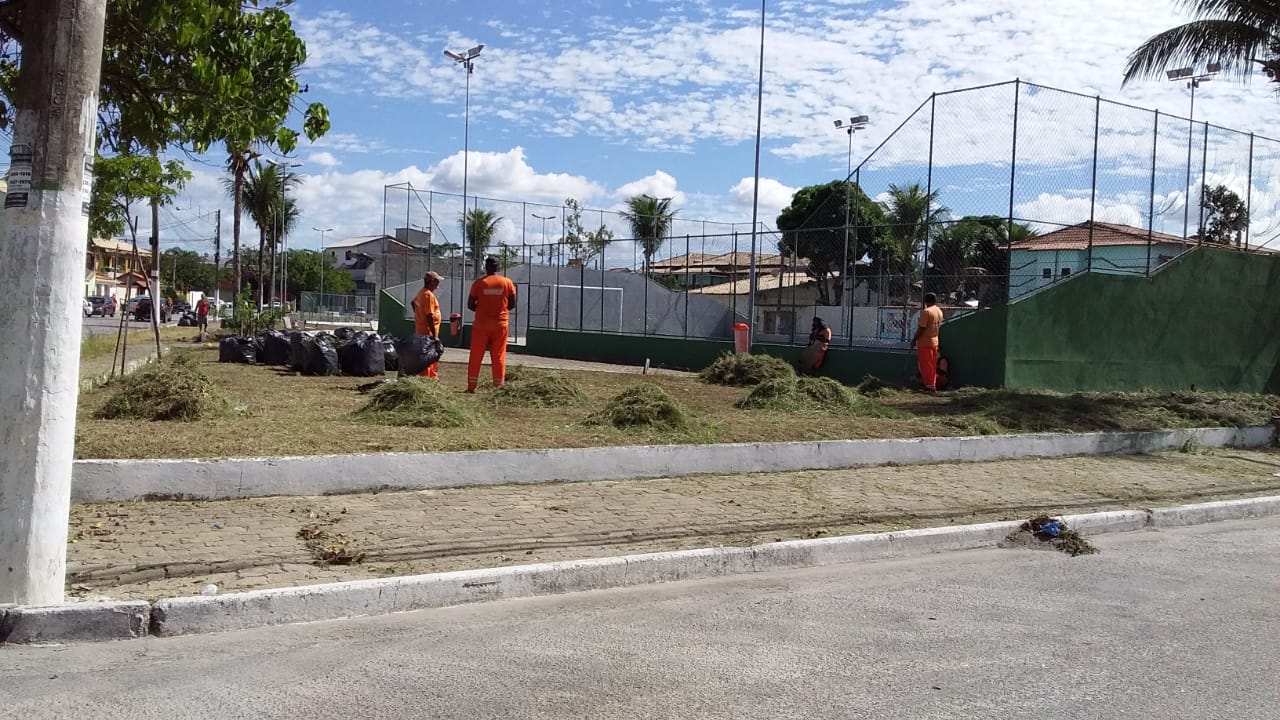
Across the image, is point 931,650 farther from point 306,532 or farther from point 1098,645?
point 306,532

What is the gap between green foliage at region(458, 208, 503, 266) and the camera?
121 ft

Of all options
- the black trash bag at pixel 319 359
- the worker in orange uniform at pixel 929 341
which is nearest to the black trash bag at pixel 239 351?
the black trash bag at pixel 319 359

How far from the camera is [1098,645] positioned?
5246mm

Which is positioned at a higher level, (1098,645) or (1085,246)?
(1085,246)

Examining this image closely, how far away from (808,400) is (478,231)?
27306 millimetres

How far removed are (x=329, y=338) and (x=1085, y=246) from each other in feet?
44.0

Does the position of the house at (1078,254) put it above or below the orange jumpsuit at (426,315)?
above

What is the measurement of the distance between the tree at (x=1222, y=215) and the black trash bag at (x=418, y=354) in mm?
15046

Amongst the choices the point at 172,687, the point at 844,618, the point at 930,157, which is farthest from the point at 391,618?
the point at 930,157

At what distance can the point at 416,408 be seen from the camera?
10.3 m

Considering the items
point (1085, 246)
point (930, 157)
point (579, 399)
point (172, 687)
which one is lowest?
point (172, 687)

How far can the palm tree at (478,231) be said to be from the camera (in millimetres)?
36781

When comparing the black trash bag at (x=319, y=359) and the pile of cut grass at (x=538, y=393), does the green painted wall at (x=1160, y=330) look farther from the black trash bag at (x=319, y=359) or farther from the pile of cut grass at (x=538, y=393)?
the black trash bag at (x=319, y=359)

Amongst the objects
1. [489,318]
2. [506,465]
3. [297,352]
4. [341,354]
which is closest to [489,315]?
[489,318]
